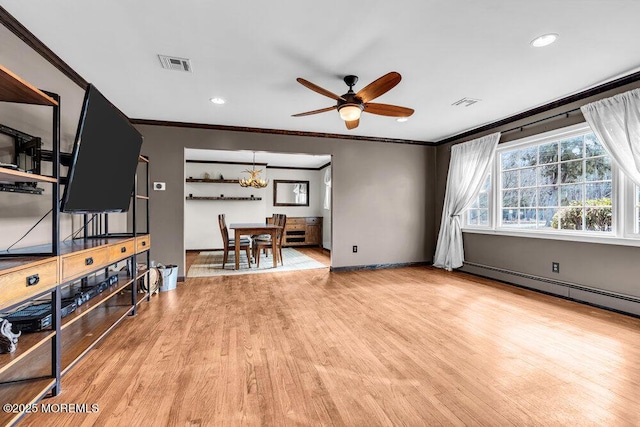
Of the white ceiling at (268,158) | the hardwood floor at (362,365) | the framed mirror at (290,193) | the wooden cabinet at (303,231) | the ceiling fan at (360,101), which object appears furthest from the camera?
the framed mirror at (290,193)

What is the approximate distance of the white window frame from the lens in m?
2.96

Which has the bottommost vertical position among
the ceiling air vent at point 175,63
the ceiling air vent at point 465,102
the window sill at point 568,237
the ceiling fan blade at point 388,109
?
the window sill at point 568,237

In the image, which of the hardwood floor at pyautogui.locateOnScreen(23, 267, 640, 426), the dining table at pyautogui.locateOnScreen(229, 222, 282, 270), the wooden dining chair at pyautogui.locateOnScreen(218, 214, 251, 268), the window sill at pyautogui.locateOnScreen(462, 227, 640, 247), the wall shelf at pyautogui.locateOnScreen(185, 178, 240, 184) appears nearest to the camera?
the hardwood floor at pyautogui.locateOnScreen(23, 267, 640, 426)

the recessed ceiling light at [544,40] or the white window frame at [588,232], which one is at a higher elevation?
the recessed ceiling light at [544,40]

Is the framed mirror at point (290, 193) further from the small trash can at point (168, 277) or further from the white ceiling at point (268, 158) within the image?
the small trash can at point (168, 277)

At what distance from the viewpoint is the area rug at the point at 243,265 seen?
5.05 metres

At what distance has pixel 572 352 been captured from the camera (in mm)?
2178

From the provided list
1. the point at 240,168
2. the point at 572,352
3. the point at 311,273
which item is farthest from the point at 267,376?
the point at 240,168

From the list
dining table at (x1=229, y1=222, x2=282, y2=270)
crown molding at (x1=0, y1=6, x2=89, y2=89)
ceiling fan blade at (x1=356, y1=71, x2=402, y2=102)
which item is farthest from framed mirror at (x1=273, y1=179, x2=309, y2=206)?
ceiling fan blade at (x1=356, y1=71, x2=402, y2=102)

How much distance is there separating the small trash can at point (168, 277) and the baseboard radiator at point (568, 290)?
4449mm

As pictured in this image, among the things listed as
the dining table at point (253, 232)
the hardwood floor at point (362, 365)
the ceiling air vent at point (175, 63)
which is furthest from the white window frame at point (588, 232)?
the ceiling air vent at point (175, 63)

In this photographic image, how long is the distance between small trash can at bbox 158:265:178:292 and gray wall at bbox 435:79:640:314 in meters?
4.43

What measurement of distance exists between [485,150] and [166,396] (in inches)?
188

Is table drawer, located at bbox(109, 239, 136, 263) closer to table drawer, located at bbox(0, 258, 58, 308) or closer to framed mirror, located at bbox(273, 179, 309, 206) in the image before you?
table drawer, located at bbox(0, 258, 58, 308)
